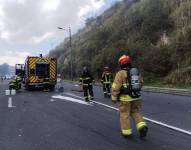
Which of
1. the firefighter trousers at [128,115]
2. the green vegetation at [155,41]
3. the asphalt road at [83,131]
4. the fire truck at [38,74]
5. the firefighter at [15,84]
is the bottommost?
the asphalt road at [83,131]

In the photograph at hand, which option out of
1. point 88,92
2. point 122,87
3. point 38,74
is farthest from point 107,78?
point 122,87

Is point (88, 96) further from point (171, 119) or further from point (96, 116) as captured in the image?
point (171, 119)

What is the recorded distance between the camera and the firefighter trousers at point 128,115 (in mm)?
9031

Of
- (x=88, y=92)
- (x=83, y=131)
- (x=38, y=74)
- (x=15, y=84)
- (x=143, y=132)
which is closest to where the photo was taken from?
(x=143, y=132)

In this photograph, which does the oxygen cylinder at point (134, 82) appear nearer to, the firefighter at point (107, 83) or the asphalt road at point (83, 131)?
the asphalt road at point (83, 131)

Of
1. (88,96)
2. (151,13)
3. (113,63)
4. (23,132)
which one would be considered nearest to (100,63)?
(113,63)

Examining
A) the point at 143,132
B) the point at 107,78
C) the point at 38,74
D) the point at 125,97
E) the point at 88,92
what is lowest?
the point at 143,132

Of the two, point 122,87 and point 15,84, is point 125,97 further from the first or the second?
point 15,84

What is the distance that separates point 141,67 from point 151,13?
8046mm

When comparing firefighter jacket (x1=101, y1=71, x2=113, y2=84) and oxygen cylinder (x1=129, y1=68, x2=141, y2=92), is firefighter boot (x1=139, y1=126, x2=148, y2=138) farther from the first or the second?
firefighter jacket (x1=101, y1=71, x2=113, y2=84)

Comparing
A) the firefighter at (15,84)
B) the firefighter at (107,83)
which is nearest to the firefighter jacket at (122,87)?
the firefighter at (107,83)

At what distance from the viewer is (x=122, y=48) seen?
137 ft

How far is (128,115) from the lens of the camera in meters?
9.14

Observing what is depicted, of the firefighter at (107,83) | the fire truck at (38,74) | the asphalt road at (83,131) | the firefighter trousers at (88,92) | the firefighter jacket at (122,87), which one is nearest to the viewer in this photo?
the asphalt road at (83,131)
